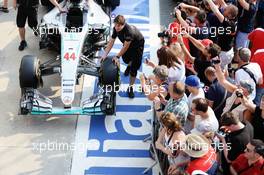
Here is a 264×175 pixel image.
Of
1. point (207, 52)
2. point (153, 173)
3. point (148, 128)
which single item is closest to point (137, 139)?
point (148, 128)

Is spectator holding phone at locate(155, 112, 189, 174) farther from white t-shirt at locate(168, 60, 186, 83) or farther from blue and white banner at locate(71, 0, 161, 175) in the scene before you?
blue and white banner at locate(71, 0, 161, 175)

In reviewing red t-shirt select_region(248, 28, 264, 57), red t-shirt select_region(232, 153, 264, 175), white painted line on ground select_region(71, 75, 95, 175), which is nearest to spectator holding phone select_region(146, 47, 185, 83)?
red t-shirt select_region(248, 28, 264, 57)

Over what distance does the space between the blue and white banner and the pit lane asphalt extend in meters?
0.23

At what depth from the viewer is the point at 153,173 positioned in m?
7.67

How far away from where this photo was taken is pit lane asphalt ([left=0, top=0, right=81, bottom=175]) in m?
7.80

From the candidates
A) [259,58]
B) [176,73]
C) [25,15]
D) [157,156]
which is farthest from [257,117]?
[25,15]

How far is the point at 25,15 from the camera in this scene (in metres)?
10.1

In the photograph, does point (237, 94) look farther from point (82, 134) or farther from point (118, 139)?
point (82, 134)

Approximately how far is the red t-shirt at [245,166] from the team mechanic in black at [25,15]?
19.1 feet

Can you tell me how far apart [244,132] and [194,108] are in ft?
2.22

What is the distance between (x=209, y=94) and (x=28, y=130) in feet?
10.9

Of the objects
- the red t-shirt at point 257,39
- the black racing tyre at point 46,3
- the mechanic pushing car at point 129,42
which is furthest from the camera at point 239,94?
the black racing tyre at point 46,3

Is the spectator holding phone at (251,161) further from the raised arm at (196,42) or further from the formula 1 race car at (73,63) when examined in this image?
the formula 1 race car at (73,63)

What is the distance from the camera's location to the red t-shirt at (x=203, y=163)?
5516 millimetres
